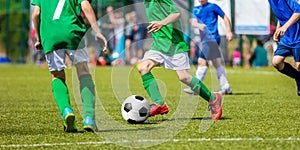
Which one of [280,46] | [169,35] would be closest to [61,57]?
[169,35]

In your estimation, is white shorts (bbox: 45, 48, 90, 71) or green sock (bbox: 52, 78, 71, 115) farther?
white shorts (bbox: 45, 48, 90, 71)

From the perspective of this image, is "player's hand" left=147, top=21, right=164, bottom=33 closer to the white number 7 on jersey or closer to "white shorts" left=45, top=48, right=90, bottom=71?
"white shorts" left=45, top=48, right=90, bottom=71

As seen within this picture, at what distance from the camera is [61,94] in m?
6.51

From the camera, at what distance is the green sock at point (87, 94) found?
645cm

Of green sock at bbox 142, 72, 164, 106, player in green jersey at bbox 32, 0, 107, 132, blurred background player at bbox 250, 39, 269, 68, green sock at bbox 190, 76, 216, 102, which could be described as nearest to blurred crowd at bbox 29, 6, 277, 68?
blurred background player at bbox 250, 39, 269, 68

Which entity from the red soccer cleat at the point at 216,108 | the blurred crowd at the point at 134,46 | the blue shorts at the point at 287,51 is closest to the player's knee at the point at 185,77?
the red soccer cleat at the point at 216,108

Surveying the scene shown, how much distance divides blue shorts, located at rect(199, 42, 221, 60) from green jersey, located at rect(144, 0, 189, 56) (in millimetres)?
3880

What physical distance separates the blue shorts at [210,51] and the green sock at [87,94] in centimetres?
544

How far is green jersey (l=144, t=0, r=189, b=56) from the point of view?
7.86m

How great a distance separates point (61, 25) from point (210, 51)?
5.70 m

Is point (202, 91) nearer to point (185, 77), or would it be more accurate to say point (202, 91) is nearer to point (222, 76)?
point (185, 77)

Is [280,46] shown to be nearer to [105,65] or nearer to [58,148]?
[58,148]

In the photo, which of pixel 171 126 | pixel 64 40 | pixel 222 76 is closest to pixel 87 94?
pixel 64 40

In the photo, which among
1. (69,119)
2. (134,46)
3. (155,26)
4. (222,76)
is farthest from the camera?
(134,46)
